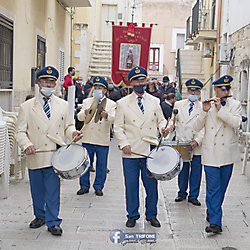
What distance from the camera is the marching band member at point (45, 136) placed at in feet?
15.1

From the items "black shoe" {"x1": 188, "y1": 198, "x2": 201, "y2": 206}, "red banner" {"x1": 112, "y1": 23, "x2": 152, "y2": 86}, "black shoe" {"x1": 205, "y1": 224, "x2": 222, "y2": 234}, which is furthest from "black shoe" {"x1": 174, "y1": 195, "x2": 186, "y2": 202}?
"red banner" {"x1": 112, "y1": 23, "x2": 152, "y2": 86}

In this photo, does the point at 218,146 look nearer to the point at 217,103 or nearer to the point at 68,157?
the point at 217,103

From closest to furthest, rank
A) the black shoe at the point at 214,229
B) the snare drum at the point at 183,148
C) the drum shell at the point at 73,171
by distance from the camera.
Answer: the drum shell at the point at 73,171, the black shoe at the point at 214,229, the snare drum at the point at 183,148

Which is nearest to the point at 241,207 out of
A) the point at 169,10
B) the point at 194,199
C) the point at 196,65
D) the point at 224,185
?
the point at 194,199

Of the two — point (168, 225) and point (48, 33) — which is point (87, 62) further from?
point (168, 225)

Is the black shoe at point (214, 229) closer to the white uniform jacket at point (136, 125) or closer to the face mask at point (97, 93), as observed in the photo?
the white uniform jacket at point (136, 125)

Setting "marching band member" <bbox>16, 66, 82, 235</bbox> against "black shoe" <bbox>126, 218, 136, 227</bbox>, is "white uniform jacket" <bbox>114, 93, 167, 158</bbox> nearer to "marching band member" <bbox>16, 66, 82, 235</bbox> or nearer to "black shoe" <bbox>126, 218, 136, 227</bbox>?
"marching band member" <bbox>16, 66, 82, 235</bbox>

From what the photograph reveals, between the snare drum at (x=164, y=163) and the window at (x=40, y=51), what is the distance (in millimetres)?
7916

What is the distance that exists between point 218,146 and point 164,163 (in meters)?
0.74

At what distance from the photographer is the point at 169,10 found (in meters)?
34.1

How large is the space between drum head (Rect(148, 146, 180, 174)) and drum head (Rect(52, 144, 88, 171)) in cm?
83

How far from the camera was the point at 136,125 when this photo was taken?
16.3ft

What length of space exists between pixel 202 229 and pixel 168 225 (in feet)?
1.46

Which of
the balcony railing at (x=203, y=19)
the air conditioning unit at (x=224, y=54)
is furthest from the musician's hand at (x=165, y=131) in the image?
the balcony railing at (x=203, y=19)
